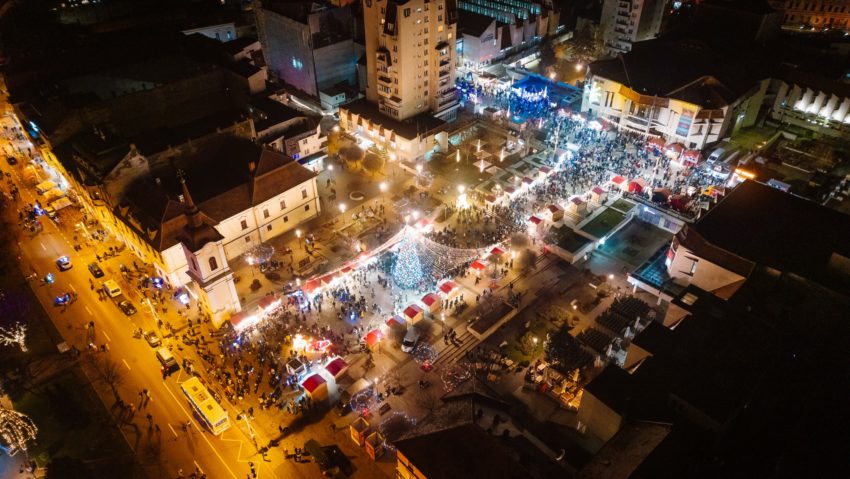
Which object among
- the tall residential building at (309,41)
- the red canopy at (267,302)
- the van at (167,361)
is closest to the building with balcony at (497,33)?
the tall residential building at (309,41)

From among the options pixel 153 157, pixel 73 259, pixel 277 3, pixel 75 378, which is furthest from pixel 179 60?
pixel 75 378

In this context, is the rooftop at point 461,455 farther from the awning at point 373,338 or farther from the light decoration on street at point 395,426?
the awning at point 373,338

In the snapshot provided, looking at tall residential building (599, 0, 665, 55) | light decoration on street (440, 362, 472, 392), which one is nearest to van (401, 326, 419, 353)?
light decoration on street (440, 362, 472, 392)

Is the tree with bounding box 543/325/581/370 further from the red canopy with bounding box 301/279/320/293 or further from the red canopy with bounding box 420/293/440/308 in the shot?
the red canopy with bounding box 301/279/320/293

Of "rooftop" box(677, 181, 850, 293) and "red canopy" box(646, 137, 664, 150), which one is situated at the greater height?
"rooftop" box(677, 181, 850, 293)

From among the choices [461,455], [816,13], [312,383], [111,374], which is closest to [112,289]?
[111,374]

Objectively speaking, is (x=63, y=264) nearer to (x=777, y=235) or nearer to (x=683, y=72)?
(x=777, y=235)

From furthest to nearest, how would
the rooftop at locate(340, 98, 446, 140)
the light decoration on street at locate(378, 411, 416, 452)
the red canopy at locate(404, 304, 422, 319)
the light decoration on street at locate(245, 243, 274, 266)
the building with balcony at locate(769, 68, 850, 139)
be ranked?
the building with balcony at locate(769, 68, 850, 139), the rooftop at locate(340, 98, 446, 140), the light decoration on street at locate(245, 243, 274, 266), the red canopy at locate(404, 304, 422, 319), the light decoration on street at locate(378, 411, 416, 452)
